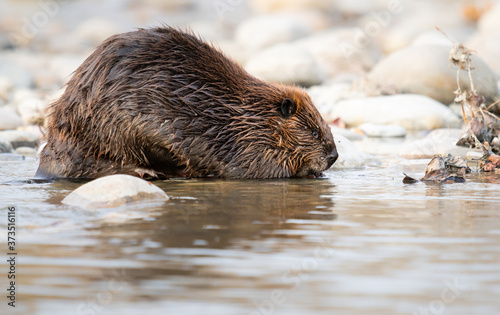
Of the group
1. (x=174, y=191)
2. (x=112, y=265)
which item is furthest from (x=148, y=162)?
(x=112, y=265)

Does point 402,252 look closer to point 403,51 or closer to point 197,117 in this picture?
point 197,117

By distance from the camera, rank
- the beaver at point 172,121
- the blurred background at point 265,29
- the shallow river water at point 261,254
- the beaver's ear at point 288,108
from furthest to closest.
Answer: the blurred background at point 265,29 < the beaver's ear at point 288,108 < the beaver at point 172,121 < the shallow river water at point 261,254

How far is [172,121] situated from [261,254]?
9.48ft

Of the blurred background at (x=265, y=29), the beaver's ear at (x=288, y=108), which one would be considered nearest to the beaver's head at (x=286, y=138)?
the beaver's ear at (x=288, y=108)

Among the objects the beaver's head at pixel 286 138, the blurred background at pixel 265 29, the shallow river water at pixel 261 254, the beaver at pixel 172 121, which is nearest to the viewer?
the shallow river water at pixel 261 254

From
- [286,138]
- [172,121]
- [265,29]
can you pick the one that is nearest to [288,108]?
[286,138]

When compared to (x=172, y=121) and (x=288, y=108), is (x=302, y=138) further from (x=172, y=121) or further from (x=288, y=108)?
(x=172, y=121)

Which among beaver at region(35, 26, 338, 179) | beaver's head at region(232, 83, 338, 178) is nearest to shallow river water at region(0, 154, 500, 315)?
beaver at region(35, 26, 338, 179)

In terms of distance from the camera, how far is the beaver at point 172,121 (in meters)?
5.68

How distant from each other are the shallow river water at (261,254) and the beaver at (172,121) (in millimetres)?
911

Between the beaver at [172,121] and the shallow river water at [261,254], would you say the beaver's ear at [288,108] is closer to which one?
the beaver at [172,121]

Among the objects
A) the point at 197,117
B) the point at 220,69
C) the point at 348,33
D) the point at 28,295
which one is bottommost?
the point at 28,295

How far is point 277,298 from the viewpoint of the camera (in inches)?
97.6

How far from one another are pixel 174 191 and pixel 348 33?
18.1 m
